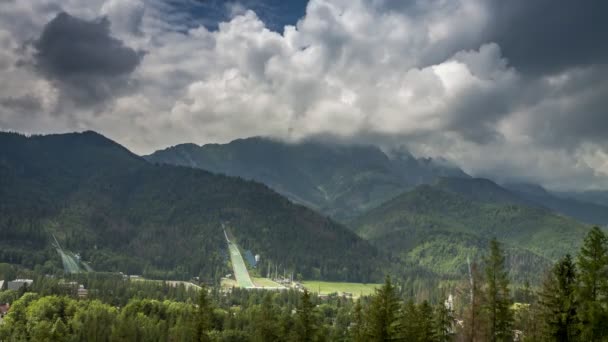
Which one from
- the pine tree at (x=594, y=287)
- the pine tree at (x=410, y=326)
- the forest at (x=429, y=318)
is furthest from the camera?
the pine tree at (x=410, y=326)

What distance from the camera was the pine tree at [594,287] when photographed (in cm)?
5459

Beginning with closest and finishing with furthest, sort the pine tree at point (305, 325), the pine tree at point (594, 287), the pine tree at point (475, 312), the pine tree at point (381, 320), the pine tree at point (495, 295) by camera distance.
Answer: the pine tree at point (594, 287) < the pine tree at point (475, 312) < the pine tree at point (381, 320) < the pine tree at point (495, 295) < the pine tree at point (305, 325)

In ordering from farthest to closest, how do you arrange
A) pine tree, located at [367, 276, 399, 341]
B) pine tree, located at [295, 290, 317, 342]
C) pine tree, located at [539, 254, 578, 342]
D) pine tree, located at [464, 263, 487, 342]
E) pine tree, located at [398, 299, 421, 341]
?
pine tree, located at [295, 290, 317, 342] → pine tree, located at [398, 299, 421, 341] → pine tree, located at [367, 276, 399, 341] → pine tree, located at [464, 263, 487, 342] → pine tree, located at [539, 254, 578, 342]

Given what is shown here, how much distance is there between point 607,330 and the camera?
179 ft

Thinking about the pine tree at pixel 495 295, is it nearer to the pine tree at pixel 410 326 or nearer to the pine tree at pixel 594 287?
the pine tree at pixel 410 326

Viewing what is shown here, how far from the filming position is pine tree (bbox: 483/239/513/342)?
257 ft

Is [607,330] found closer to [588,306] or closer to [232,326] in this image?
[588,306]

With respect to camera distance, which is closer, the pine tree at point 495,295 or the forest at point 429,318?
the forest at point 429,318

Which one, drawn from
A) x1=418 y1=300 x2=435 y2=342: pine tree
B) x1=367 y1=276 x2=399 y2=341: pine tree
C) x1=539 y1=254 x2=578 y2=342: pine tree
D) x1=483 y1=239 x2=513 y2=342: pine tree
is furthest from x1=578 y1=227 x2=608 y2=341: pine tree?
x1=418 y1=300 x2=435 y2=342: pine tree

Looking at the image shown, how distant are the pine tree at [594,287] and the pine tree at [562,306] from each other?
10.9 feet

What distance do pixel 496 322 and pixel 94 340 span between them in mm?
106913

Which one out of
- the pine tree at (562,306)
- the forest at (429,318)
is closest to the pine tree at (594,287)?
the forest at (429,318)

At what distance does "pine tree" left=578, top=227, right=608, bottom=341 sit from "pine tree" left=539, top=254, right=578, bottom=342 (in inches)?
130

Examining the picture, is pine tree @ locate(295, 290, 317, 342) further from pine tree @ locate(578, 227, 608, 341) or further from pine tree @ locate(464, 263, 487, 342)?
pine tree @ locate(578, 227, 608, 341)
